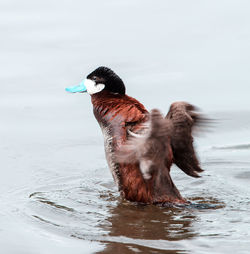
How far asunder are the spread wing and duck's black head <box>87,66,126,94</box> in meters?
0.80

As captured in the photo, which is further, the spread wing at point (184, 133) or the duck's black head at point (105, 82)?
the duck's black head at point (105, 82)

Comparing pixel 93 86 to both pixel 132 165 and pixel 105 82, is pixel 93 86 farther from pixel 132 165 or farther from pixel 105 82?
pixel 132 165

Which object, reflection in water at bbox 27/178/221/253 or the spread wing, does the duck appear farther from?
reflection in water at bbox 27/178/221/253

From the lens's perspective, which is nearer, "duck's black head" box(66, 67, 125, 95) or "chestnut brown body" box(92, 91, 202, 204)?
"chestnut brown body" box(92, 91, 202, 204)

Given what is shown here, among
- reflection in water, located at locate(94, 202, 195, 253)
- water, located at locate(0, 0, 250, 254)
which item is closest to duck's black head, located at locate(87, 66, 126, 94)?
water, located at locate(0, 0, 250, 254)

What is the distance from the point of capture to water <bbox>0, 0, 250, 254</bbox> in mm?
5828

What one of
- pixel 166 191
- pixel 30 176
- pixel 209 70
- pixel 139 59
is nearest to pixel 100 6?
pixel 139 59

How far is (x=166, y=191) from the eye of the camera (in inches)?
263

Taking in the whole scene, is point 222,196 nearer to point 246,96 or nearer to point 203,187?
point 203,187

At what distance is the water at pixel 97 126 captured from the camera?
5828mm

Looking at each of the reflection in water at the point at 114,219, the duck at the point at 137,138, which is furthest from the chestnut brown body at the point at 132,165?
the reflection in water at the point at 114,219

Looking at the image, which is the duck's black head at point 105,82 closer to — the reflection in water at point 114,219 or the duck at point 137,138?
the duck at point 137,138

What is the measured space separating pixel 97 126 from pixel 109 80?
2296mm

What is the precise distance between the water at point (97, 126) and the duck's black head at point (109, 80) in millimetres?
1023
